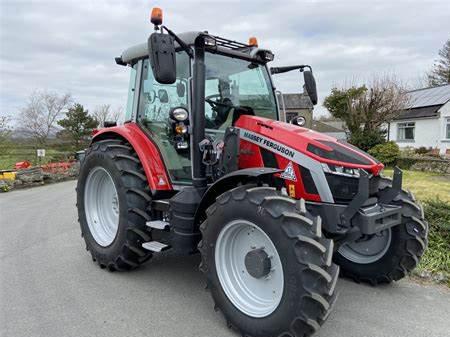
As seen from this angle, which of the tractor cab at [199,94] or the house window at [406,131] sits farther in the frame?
the house window at [406,131]

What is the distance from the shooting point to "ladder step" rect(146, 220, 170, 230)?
12.6ft

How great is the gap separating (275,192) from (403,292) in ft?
6.72

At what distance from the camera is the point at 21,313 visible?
3.49m

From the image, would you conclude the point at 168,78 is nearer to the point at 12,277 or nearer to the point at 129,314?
the point at 129,314

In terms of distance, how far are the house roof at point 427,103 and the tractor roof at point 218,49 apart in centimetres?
2051

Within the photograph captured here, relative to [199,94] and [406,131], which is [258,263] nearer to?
[199,94]

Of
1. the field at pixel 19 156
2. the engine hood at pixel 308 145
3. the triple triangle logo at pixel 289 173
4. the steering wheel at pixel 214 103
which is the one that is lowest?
the field at pixel 19 156

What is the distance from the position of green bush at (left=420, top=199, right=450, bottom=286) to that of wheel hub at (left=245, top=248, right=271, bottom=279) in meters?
2.43

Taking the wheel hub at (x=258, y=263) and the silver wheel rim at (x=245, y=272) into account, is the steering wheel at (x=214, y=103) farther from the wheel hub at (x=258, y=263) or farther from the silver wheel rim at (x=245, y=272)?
the wheel hub at (x=258, y=263)

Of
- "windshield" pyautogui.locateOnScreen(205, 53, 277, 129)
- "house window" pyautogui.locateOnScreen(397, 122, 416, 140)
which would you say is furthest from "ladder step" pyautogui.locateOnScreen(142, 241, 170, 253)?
"house window" pyautogui.locateOnScreen(397, 122, 416, 140)

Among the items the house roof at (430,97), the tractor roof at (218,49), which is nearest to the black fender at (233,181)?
the tractor roof at (218,49)

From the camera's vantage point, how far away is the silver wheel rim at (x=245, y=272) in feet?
9.91

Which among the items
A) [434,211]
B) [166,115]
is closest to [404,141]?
[434,211]

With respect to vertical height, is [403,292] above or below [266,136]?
below
